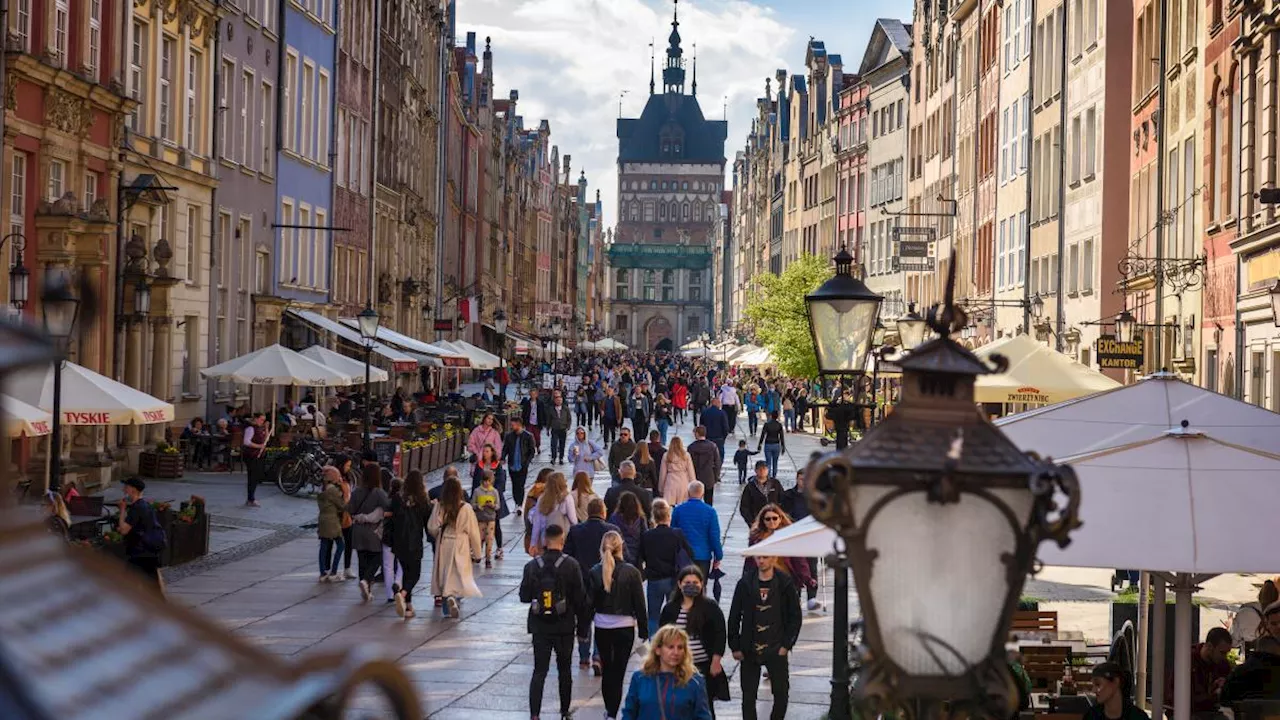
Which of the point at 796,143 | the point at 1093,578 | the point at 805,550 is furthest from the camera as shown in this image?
the point at 796,143

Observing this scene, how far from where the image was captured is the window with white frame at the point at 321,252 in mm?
47231

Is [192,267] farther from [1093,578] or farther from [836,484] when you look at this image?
[836,484]

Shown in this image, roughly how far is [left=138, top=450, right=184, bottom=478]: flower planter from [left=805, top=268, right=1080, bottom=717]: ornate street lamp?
2876cm

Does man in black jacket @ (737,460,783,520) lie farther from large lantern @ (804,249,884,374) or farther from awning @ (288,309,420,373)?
awning @ (288,309,420,373)

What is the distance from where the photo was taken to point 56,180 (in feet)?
89.9

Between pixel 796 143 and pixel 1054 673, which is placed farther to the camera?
pixel 796 143

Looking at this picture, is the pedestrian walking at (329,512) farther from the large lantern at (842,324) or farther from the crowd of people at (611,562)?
the large lantern at (842,324)

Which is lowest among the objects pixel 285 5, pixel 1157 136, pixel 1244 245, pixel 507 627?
pixel 507 627

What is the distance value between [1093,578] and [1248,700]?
1233 cm

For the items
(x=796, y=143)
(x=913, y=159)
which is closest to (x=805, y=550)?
(x=913, y=159)

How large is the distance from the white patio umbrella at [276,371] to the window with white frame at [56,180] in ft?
19.9

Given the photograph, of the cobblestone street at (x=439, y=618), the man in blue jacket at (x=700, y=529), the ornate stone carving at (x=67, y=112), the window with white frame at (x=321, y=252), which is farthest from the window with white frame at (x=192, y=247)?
the man in blue jacket at (x=700, y=529)

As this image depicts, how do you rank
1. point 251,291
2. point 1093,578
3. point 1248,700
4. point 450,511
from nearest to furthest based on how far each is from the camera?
point 1248,700 → point 450,511 → point 1093,578 → point 251,291

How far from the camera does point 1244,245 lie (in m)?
24.5
